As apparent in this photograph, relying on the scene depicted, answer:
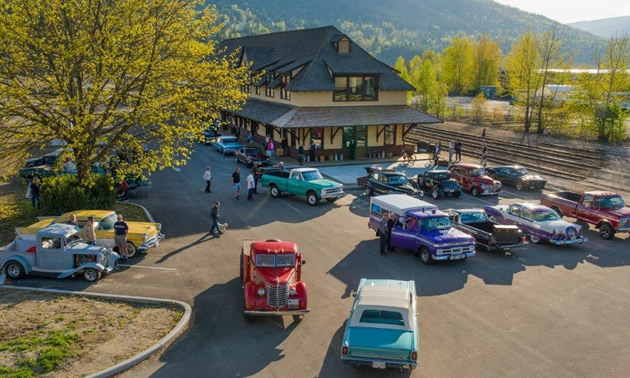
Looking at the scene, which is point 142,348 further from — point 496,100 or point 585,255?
point 496,100

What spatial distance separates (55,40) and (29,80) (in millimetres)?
2240

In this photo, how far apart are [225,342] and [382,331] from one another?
14.0 feet

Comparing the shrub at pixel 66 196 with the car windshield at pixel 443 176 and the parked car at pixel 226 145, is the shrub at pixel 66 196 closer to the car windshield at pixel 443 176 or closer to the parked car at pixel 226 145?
the car windshield at pixel 443 176

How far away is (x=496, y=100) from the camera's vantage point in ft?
310

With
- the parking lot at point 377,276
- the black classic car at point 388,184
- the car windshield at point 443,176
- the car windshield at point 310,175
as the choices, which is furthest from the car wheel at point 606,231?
the car windshield at point 310,175

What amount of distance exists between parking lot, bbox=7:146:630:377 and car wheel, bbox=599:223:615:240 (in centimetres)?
54

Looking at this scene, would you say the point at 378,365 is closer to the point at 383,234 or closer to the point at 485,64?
the point at 383,234

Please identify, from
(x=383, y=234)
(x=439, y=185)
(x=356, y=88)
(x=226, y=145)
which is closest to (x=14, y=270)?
(x=383, y=234)

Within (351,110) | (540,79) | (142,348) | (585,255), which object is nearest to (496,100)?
(540,79)

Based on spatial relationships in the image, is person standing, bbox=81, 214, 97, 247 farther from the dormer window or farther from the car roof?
the dormer window

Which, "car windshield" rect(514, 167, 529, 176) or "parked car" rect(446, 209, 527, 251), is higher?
"car windshield" rect(514, 167, 529, 176)

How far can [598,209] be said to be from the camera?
24984mm

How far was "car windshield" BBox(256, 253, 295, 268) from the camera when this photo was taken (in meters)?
15.4

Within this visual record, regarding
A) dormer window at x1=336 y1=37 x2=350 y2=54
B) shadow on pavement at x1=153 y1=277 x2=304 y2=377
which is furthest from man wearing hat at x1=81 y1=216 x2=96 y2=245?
dormer window at x1=336 y1=37 x2=350 y2=54
